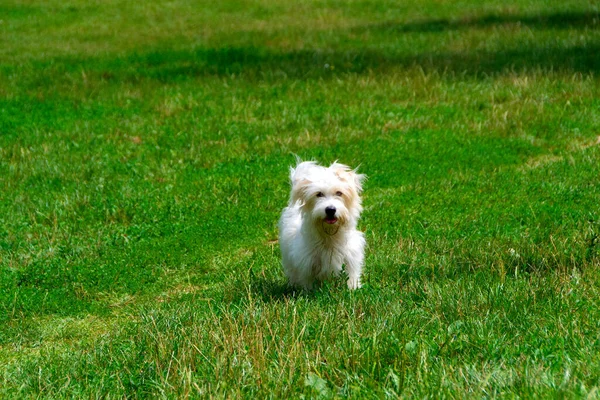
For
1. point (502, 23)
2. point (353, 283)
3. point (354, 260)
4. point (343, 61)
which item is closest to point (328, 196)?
point (354, 260)

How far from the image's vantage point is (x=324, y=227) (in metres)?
7.34

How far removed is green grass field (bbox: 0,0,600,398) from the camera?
5.36m

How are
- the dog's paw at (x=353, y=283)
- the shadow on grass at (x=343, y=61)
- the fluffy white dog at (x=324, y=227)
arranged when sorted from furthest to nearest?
the shadow on grass at (x=343, y=61) → the dog's paw at (x=353, y=283) → the fluffy white dog at (x=324, y=227)

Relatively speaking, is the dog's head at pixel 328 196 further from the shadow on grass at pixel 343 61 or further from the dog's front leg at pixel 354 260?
the shadow on grass at pixel 343 61

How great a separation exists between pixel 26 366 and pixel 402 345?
9.12 feet

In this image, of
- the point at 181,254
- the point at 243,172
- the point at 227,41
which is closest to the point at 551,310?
the point at 181,254

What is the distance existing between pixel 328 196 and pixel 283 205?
3332 mm

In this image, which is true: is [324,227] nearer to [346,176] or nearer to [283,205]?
[346,176]

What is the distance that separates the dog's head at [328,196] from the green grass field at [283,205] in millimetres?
557

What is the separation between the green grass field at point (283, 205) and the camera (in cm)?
536

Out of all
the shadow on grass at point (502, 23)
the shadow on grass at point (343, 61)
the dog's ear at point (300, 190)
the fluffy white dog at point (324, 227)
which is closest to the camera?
the fluffy white dog at point (324, 227)

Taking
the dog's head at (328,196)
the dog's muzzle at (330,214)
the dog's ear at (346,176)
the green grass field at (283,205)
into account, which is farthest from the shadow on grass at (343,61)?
the dog's muzzle at (330,214)

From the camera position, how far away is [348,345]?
18.0 ft

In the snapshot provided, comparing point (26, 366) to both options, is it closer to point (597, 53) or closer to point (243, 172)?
point (243, 172)
